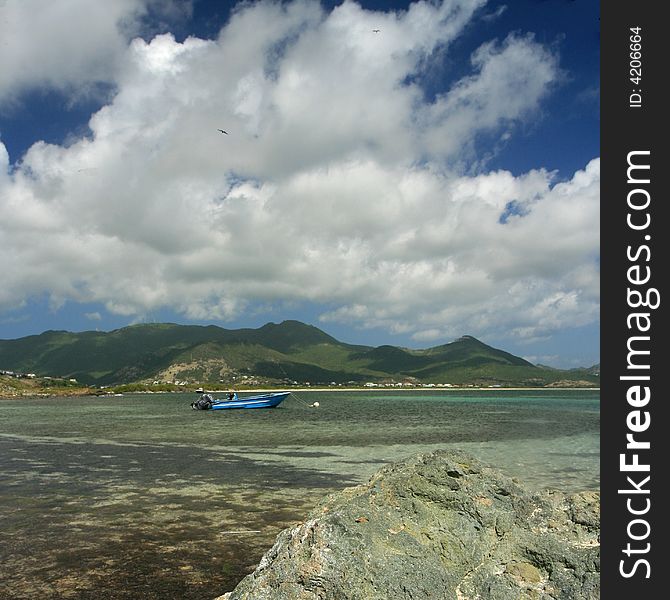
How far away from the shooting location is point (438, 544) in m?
8.20

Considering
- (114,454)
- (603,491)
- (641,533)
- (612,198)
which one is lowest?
(114,454)

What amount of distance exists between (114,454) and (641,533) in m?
40.9

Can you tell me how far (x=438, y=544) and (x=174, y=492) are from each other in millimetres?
19938

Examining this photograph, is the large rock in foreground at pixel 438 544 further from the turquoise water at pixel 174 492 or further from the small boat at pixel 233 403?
the small boat at pixel 233 403

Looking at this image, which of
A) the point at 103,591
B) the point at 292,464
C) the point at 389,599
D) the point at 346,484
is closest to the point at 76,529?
the point at 103,591

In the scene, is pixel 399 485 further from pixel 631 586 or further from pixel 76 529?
pixel 76 529

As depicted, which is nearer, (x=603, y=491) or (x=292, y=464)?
(x=603, y=491)

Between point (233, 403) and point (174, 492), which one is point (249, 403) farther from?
point (174, 492)

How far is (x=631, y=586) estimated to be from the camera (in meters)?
6.10

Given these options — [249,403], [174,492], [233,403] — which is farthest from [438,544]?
[249,403]

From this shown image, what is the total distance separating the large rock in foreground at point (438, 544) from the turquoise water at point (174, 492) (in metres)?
6.26

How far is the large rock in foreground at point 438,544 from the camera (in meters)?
7.24

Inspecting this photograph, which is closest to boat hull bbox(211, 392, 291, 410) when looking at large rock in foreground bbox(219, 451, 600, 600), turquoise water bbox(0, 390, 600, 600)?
turquoise water bbox(0, 390, 600, 600)

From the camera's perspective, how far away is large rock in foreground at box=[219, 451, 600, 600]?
724 centimetres
